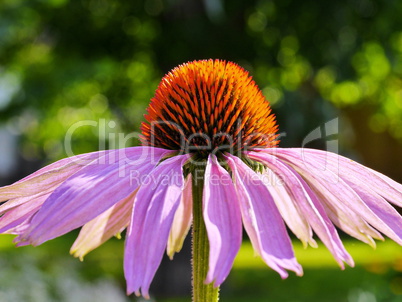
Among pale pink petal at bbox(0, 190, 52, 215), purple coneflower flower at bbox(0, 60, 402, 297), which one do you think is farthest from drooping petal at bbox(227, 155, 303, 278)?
pale pink petal at bbox(0, 190, 52, 215)

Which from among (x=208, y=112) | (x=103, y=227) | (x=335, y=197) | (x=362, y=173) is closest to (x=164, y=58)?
(x=208, y=112)

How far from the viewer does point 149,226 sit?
0.96 metres

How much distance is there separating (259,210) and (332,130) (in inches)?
196

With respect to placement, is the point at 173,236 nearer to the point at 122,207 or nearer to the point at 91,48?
the point at 122,207

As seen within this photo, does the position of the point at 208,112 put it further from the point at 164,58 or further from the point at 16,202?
the point at 164,58

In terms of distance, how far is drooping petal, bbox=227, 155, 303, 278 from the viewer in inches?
35.4

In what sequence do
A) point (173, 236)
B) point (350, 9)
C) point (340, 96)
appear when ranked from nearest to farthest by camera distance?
point (173, 236) → point (350, 9) → point (340, 96)

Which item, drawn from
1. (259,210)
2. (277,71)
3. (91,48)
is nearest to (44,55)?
(91,48)

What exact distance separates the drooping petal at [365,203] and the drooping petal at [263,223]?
0.15 m

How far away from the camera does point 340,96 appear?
7980 millimetres

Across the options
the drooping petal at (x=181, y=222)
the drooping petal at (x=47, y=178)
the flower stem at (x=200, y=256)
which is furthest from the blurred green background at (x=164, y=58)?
the flower stem at (x=200, y=256)

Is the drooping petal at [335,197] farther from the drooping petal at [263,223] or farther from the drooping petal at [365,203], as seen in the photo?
the drooping petal at [263,223]

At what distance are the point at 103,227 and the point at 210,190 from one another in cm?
39

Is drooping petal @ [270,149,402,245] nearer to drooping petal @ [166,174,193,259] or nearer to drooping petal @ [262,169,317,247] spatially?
drooping petal @ [262,169,317,247]
